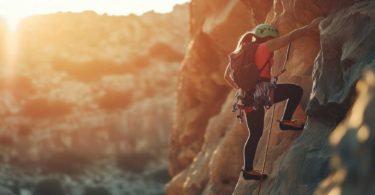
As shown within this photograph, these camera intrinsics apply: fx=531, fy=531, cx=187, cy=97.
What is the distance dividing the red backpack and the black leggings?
665 millimetres

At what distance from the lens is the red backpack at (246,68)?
35.6 ft

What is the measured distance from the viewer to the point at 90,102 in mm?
76062

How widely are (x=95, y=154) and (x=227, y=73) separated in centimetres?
6213

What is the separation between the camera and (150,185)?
226 ft

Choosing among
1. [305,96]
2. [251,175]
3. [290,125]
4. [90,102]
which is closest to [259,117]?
[290,125]

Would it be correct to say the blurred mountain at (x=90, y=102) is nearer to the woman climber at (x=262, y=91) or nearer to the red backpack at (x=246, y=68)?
the woman climber at (x=262, y=91)

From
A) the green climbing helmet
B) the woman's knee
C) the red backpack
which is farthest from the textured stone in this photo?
the woman's knee

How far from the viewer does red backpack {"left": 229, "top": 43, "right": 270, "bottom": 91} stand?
10.8m

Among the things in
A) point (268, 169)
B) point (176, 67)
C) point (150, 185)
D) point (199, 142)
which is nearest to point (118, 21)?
point (176, 67)

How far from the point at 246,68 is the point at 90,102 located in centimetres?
6685

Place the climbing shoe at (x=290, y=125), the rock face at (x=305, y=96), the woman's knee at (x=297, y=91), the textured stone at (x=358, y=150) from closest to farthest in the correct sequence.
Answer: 1. the textured stone at (x=358, y=150)
2. the rock face at (x=305, y=96)
3. the woman's knee at (x=297, y=91)
4. the climbing shoe at (x=290, y=125)

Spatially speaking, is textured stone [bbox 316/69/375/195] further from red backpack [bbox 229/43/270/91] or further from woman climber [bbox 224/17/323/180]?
woman climber [bbox 224/17/323/180]

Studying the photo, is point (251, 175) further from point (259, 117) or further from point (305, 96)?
point (305, 96)

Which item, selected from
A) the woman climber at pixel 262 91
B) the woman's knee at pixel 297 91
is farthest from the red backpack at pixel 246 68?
the woman's knee at pixel 297 91
